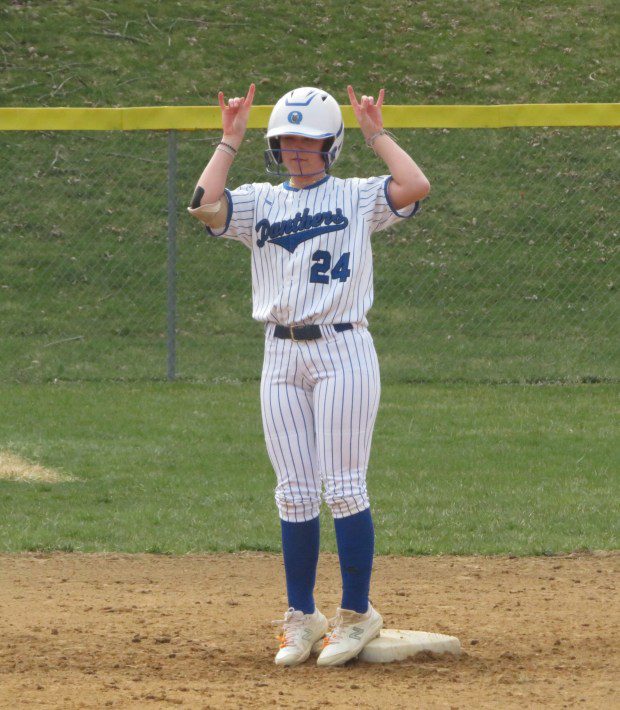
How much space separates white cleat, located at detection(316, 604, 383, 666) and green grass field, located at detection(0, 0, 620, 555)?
1.95 metres

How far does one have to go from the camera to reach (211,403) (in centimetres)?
1007

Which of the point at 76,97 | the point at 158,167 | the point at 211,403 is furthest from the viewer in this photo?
the point at 76,97

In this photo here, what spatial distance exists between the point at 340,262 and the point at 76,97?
44.9 feet

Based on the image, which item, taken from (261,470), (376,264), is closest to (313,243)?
(261,470)

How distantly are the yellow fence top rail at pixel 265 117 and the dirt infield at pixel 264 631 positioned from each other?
5194mm

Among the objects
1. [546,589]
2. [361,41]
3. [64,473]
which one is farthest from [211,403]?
[361,41]

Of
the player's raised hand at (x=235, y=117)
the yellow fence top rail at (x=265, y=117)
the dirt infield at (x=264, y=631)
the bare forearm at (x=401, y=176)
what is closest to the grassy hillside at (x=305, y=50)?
the yellow fence top rail at (x=265, y=117)

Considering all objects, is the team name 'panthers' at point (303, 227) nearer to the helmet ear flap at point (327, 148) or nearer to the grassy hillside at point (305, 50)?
the helmet ear flap at point (327, 148)

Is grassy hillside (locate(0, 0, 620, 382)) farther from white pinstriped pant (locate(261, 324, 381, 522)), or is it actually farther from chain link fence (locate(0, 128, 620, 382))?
white pinstriped pant (locate(261, 324, 381, 522))

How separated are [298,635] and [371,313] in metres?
8.94

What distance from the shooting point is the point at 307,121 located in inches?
163

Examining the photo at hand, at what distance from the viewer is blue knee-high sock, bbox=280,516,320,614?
4.29 meters

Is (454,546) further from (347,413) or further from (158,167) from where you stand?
(158,167)

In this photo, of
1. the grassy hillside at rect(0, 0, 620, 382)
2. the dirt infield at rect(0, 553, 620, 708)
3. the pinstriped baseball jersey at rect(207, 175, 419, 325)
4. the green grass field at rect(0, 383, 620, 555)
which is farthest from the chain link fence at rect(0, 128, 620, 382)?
the pinstriped baseball jersey at rect(207, 175, 419, 325)
